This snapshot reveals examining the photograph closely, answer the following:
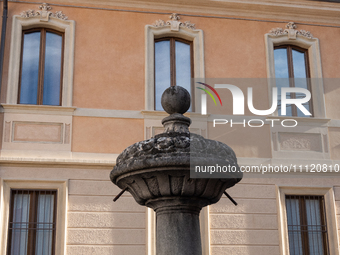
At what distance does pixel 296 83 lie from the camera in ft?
40.0

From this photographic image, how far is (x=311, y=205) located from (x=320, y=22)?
4.37 metres

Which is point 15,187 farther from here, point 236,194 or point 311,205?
point 311,205

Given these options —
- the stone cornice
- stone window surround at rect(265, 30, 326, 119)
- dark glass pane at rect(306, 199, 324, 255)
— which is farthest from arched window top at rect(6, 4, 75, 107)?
dark glass pane at rect(306, 199, 324, 255)

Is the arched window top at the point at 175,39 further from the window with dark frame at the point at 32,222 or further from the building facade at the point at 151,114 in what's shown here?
the window with dark frame at the point at 32,222

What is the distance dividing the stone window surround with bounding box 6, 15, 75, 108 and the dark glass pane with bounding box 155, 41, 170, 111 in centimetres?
186

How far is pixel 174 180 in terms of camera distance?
491 centimetres

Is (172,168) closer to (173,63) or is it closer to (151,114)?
(151,114)

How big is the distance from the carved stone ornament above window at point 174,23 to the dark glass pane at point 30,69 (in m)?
2.62

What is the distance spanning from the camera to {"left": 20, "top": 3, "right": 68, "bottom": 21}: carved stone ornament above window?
11203 mm

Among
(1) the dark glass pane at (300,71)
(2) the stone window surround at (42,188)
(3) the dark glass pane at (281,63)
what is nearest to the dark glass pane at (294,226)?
(1) the dark glass pane at (300,71)

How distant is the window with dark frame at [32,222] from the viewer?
980 centimetres

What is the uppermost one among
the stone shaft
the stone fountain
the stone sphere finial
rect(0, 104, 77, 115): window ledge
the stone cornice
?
the stone cornice

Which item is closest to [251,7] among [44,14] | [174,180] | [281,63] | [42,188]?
[281,63]

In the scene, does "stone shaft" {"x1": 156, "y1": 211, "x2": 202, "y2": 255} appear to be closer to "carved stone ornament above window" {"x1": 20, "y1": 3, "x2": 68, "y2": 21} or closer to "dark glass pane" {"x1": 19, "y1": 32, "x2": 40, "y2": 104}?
"dark glass pane" {"x1": 19, "y1": 32, "x2": 40, "y2": 104}
